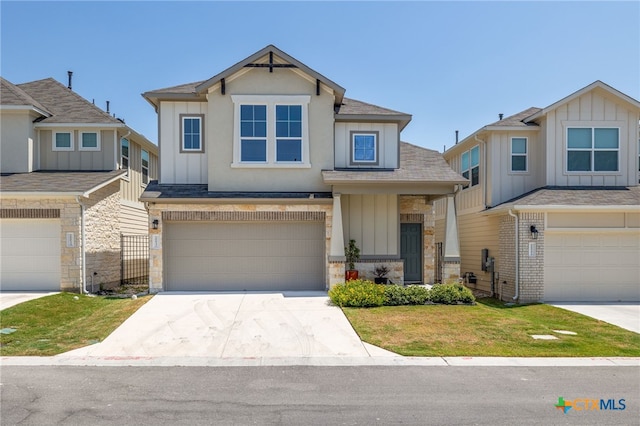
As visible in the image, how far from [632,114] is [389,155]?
8507 millimetres

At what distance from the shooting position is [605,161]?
16.7 meters

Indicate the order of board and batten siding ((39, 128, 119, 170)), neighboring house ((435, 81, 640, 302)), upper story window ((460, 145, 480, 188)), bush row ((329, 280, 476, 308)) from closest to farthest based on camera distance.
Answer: bush row ((329, 280, 476, 308)), neighboring house ((435, 81, 640, 302)), board and batten siding ((39, 128, 119, 170)), upper story window ((460, 145, 480, 188))

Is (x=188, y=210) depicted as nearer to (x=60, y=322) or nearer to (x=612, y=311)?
(x=60, y=322)

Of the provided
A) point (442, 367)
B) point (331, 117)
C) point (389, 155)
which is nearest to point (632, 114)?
point (389, 155)

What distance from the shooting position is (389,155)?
53.0 feet

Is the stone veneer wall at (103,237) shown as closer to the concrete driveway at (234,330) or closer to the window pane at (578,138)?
the concrete driveway at (234,330)

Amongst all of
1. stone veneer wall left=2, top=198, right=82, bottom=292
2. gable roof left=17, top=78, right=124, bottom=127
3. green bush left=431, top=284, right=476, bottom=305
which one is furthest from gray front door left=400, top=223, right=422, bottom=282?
gable roof left=17, top=78, right=124, bottom=127

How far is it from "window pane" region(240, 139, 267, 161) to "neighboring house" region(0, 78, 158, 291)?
4711 mm

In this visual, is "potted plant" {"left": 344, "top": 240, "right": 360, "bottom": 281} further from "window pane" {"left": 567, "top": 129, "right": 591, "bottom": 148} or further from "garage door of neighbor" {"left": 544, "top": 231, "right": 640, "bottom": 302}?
"window pane" {"left": 567, "top": 129, "right": 591, "bottom": 148}

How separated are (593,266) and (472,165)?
609cm

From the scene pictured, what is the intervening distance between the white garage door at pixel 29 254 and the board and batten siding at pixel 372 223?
905 cm

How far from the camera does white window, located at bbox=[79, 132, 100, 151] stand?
17.4 m

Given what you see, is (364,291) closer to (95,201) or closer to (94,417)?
(94,417)

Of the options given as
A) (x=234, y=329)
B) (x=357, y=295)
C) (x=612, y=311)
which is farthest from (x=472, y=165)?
(x=234, y=329)
